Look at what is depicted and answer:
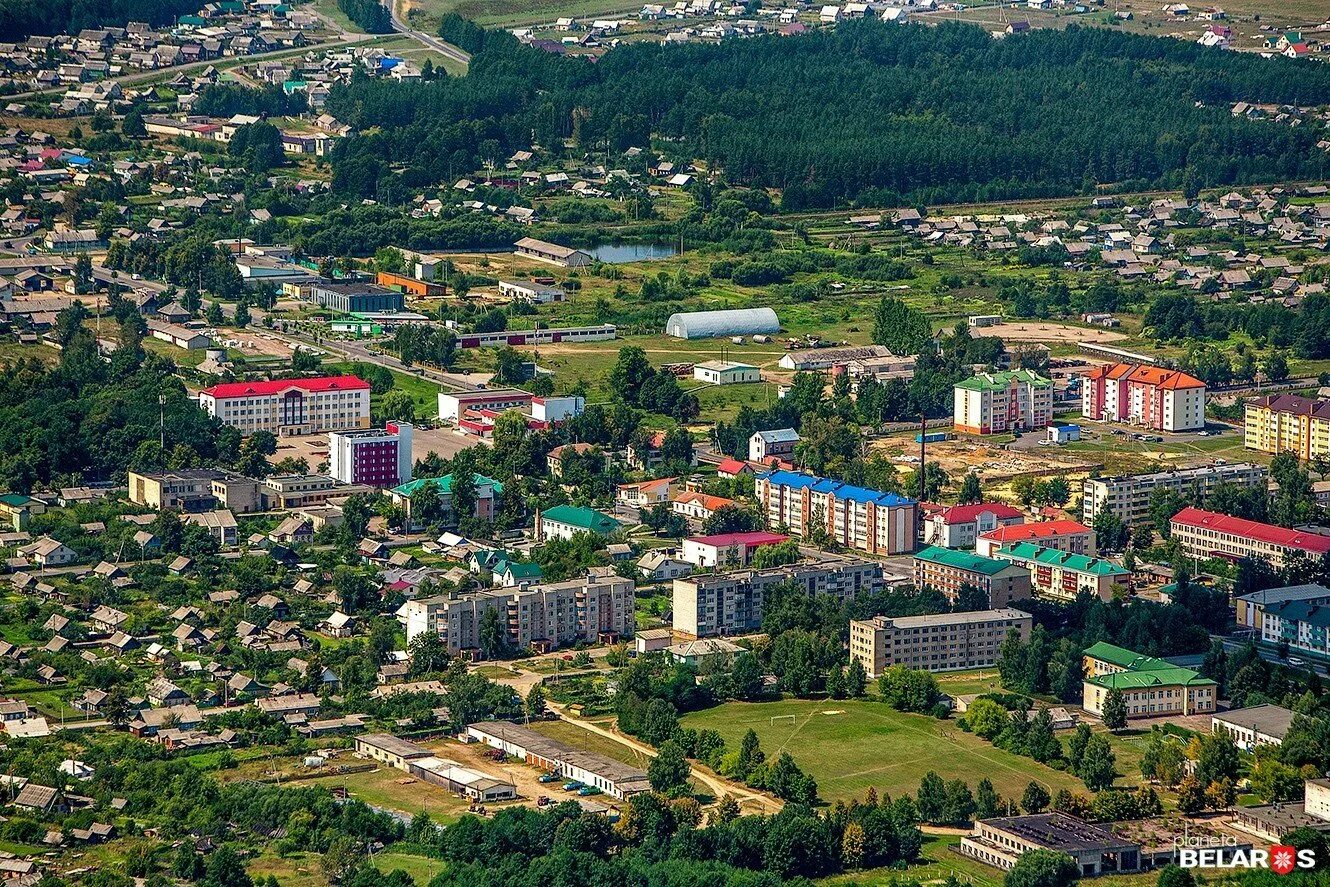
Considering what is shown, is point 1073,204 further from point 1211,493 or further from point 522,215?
point 1211,493

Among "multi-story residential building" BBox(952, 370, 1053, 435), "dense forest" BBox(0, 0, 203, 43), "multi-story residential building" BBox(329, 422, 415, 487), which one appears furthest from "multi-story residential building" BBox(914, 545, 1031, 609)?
"dense forest" BBox(0, 0, 203, 43)

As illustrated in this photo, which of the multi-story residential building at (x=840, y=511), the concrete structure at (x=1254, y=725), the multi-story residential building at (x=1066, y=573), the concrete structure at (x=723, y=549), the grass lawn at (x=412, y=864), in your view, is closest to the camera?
the grass lawn at (x=412, y=864)

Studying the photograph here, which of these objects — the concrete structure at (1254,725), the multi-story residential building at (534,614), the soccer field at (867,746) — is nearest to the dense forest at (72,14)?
the multi-story residential building at (534,614)

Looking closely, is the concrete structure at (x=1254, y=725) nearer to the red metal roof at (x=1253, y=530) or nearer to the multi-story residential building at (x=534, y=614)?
the red metal roof at (x=1253, y=530)

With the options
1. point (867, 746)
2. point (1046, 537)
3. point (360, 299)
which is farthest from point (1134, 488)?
point (360, 299)

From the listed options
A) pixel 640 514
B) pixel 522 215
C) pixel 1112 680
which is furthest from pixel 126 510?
pixel 522 215

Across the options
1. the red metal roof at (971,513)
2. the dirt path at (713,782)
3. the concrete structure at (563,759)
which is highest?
the red metal roof at (971,513)
